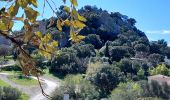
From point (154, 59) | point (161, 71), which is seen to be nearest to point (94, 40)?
point (154, 59)

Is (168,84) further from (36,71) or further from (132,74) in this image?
(36,71)

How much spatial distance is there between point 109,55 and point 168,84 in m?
9.48

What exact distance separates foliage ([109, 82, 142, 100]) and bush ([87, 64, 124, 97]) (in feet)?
4.74

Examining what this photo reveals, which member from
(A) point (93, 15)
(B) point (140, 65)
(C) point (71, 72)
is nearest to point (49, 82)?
(C) point (71, 72)

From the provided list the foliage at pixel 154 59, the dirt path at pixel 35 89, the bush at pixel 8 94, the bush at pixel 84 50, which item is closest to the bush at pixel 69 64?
the bush at pixel 84 50

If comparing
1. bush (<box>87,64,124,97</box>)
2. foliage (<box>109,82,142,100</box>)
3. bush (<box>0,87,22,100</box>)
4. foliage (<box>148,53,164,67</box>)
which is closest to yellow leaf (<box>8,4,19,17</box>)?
bush (<box>0,87,22,100</box>)

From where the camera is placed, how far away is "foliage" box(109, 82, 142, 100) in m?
23.5

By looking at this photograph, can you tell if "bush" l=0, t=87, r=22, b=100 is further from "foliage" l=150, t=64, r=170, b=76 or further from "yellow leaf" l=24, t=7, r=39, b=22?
"yellow leaf" l=24, t=7, r=39, b=22

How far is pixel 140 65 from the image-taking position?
1362 inches

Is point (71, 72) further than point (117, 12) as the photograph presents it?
No

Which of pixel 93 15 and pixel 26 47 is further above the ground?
pixel 93 15

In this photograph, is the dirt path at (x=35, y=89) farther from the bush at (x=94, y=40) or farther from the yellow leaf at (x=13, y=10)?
the yellow leaf at (x=13, y=10)

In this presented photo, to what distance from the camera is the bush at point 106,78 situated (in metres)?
27.0

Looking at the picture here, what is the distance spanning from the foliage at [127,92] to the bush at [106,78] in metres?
1.45
